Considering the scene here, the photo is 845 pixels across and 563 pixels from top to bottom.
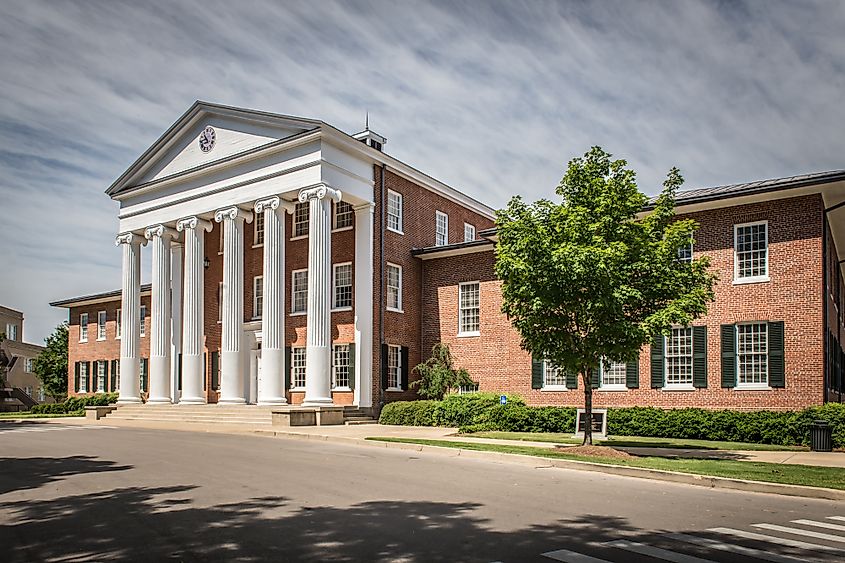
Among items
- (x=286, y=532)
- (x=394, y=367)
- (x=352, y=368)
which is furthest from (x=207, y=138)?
(x=286, y=532)

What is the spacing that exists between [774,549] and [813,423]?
14.4m

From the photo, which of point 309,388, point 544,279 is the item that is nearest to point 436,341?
point 309,388

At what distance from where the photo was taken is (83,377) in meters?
50.1

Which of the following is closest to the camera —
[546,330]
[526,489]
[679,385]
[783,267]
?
[526,489]

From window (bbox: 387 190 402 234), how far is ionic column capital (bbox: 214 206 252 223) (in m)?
5.96

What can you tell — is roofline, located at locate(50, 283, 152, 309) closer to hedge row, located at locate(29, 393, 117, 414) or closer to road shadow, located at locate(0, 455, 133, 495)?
hedge row, located at locate(29, 393, 117, 414)

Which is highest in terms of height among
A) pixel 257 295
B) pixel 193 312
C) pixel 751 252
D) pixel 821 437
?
pixel 751 252

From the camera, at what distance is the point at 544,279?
1828 centimetres

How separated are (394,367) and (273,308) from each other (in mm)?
5588

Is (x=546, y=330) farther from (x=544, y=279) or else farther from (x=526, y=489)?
(x=526, y=489)

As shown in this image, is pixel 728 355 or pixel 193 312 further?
pixel 193 312

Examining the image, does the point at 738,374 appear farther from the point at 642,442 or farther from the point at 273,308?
the point at 273,308

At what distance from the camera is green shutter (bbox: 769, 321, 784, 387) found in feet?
80.7

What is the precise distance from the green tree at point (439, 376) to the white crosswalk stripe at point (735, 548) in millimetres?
23905
